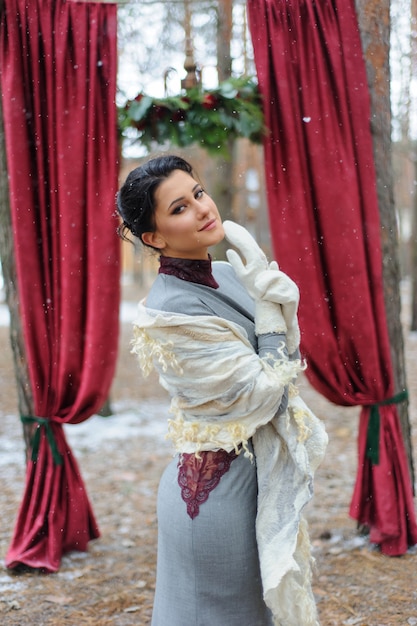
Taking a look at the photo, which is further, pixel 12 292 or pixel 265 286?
pixel 12 292

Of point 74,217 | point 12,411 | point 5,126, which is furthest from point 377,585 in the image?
point 12,411

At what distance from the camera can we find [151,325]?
1798 mm

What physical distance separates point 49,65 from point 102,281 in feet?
3.47

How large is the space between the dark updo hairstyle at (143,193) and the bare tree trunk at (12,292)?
5.29 feet

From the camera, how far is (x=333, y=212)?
120 inches

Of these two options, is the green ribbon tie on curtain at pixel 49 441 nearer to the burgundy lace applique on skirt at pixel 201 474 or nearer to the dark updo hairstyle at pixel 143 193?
the burgundy lace applique on skirt at pixel 201 474

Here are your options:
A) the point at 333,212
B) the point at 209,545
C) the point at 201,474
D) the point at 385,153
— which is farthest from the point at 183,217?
the point at 385,153

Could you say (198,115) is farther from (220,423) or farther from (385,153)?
(220,423)

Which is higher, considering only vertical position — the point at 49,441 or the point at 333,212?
the point at 333,212

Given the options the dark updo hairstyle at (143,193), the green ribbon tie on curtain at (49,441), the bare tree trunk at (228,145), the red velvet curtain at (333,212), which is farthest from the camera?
the bare tree trunk at (228,145)

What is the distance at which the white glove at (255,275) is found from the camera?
1831 mm

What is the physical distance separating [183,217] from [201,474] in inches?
29.0

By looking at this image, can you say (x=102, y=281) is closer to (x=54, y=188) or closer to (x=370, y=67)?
(x=54, y=188)

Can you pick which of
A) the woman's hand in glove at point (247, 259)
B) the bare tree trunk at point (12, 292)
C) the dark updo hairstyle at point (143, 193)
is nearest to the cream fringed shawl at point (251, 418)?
the woman's hand in glove at point (247, 259)
